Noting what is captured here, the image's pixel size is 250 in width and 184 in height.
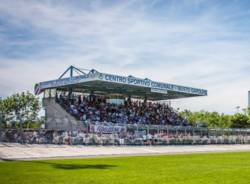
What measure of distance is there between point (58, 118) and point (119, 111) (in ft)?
26.6

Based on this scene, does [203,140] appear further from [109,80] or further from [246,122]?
[246,122]

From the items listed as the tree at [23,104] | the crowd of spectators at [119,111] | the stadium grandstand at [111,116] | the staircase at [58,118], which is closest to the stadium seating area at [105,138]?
the stadium grandstand at [111,116]

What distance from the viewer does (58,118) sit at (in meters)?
41.6

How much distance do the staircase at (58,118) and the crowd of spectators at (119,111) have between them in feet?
1.86

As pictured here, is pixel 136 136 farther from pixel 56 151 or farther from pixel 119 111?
pixel 56 151

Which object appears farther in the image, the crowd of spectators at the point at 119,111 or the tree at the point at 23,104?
the tree at the point at 23,104

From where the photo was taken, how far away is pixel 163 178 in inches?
575

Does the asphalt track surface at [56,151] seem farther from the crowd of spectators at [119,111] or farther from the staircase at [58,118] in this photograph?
the crowd of spectators at [119,111]

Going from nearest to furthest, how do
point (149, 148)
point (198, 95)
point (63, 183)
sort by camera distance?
1. point (63, 183)
2. point (149, 148)
3. point (198, 95)

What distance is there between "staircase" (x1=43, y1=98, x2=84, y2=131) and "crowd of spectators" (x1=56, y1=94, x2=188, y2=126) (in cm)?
57

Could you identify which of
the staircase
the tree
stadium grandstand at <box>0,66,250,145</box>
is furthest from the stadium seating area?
the tree

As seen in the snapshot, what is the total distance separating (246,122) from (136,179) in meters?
63.7

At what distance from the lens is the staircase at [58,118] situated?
3814 cm

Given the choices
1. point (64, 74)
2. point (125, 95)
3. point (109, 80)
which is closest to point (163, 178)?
point (109, 80)
